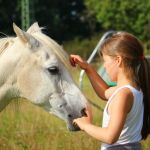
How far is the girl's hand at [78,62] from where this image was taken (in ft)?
13.8

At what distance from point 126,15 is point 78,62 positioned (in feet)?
153

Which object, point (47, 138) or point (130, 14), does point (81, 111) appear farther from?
point (130, 14)

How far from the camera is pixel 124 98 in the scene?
11.5 ft

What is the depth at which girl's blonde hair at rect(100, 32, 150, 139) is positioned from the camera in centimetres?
367

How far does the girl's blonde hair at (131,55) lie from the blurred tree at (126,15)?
44970 mm

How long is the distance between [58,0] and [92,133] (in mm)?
Result: 53358

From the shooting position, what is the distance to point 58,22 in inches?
2092

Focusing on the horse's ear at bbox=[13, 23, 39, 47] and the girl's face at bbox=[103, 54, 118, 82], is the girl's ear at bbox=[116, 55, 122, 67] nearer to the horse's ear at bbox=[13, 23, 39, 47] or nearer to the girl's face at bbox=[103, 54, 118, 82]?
the girl's face at bbox=[103, 54, 118, 82]

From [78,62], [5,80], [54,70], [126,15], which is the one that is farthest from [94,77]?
[126,15]

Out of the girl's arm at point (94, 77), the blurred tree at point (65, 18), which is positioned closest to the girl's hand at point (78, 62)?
the girl's arm at point (94, 77)

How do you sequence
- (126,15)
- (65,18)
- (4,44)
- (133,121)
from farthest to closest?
(65,18), (126,15), (4,44), (133,121)

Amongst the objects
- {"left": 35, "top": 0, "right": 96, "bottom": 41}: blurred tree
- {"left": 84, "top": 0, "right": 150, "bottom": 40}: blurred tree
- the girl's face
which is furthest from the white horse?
{"left": 35, "top": 0, "right": 96, "bottom": 41}: blurred tree

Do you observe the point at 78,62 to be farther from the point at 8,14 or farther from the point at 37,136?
the point at 8,14

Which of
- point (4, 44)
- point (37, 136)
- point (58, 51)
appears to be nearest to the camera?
point (58, 51)
